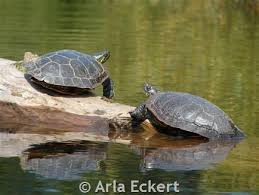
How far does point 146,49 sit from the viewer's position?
20.6 meters

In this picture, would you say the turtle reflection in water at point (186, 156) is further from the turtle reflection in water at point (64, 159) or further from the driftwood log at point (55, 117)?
the driftwood log at point (55, 117)

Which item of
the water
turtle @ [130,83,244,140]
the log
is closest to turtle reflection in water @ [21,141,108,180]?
the water

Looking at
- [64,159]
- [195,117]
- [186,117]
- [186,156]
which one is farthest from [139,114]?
[64,159]

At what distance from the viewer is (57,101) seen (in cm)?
1095

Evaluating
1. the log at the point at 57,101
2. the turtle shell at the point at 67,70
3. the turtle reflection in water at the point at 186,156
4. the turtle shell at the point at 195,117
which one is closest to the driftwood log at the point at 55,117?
the log at the point at 57,101

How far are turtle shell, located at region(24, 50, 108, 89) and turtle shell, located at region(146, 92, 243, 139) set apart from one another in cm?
109

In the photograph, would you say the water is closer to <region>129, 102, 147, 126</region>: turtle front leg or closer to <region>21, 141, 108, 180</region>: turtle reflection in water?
<region>21, 141, 108, 180</region>: turtle reflection in water

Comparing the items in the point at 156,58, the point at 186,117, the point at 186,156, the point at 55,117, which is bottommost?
the point at 156,58

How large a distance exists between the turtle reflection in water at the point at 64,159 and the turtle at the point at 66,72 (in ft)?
3.76

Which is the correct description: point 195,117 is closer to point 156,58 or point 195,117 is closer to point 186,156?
point 186,156

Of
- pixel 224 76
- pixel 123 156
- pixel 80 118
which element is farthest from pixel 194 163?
pixel 224 76

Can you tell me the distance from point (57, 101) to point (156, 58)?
819 centimetres

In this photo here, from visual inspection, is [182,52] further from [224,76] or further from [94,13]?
[94,13]

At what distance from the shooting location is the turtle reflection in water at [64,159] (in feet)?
28.7
